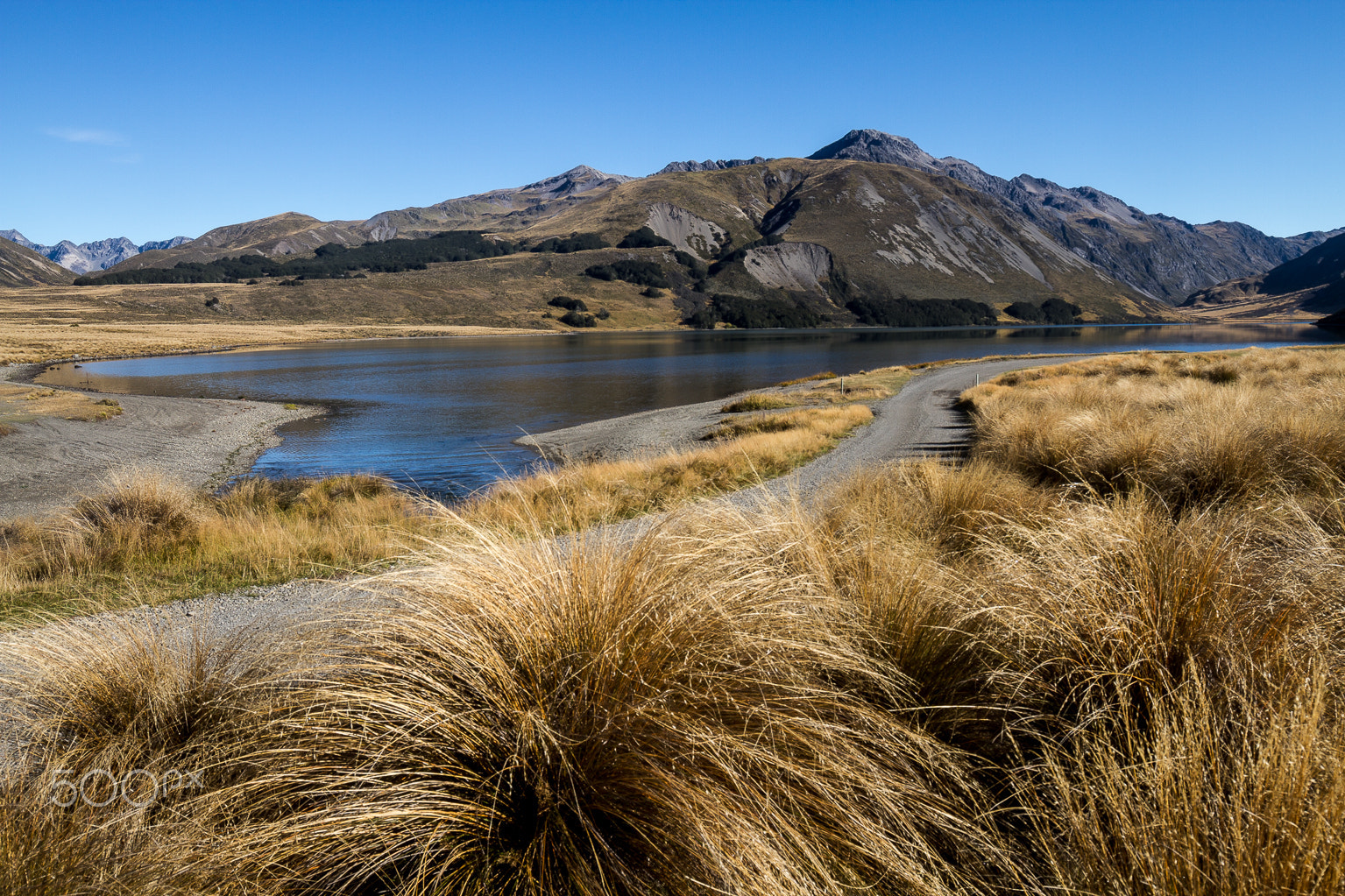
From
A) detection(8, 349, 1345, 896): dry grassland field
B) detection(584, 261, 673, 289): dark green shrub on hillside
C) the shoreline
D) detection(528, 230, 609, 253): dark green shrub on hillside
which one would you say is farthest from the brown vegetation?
detection(528, 230, 609, 253): dark green shrub on hillside

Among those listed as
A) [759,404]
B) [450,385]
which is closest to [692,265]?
[450,385]

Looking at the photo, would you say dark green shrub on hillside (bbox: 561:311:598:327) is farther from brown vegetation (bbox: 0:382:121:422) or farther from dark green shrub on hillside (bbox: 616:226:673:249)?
brown vegetation (bbox: 0:382:121:422)

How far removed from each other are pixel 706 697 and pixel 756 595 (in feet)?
2.12

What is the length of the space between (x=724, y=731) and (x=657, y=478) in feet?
35.0

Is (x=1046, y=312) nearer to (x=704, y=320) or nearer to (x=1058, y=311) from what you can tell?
(x=1058, y=311)

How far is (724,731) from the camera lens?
2105 mm

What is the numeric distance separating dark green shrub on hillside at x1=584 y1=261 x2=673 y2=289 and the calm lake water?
79.8 meters

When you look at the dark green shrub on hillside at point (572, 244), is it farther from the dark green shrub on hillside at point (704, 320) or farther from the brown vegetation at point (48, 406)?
the brown vegetation at point (48, 406)

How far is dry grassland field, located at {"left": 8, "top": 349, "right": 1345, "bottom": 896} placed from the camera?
1809 mm

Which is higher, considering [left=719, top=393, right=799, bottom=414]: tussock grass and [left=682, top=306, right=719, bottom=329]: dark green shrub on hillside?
[left=682, top=306, right=719, bottom=329]: dark green shrub on hillside

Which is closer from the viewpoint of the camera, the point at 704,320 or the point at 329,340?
the point at 329,340

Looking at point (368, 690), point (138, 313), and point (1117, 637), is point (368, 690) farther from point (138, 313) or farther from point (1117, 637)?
point (138, 313)

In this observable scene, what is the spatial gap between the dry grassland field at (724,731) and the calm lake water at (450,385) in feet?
27.3
